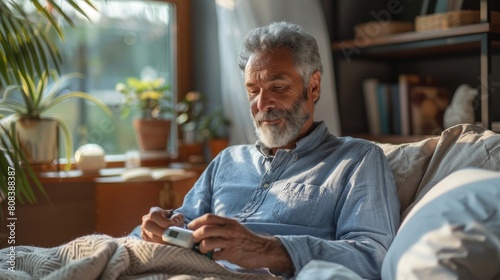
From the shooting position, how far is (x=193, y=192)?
1.74 m

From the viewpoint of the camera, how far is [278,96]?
1572mm

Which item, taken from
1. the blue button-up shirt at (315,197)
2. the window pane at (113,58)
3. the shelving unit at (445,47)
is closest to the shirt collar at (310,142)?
the blue button-up shirt at (315,197)

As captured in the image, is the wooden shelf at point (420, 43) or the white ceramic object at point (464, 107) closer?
the wooden shelf at point (420, 43)

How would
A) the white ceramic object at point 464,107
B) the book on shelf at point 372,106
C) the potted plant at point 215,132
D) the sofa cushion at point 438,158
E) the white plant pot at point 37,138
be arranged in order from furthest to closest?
the potted plant at point 215,132
the book on shelf at point 372,106
the white plant pot at point 37,138
the white ceramic object at point 464,107
the sofa cushion at point 438,158

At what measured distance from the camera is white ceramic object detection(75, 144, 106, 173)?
2404mm

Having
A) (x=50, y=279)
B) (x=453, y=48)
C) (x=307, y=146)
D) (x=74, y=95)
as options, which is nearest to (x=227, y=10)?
(x=74, y=95)

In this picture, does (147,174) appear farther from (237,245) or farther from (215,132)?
(237,245)

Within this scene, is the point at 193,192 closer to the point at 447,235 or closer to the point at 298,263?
the point at 298,263

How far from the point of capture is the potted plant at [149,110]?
2.63 meters

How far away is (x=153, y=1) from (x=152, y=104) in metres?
0.50

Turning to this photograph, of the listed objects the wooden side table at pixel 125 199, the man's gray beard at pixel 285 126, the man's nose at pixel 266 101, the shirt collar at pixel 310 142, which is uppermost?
the man's nose at pixel 266 101

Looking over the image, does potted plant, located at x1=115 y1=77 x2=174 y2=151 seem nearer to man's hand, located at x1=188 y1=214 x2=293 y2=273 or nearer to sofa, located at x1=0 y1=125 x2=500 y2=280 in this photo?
sofa, located at x1=0 y1=125 x2=500 y2=280

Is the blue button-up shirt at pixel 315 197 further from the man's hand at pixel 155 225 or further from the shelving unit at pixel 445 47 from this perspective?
the shelving unit at pixel 445 47

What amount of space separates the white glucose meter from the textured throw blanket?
1.0 inches
